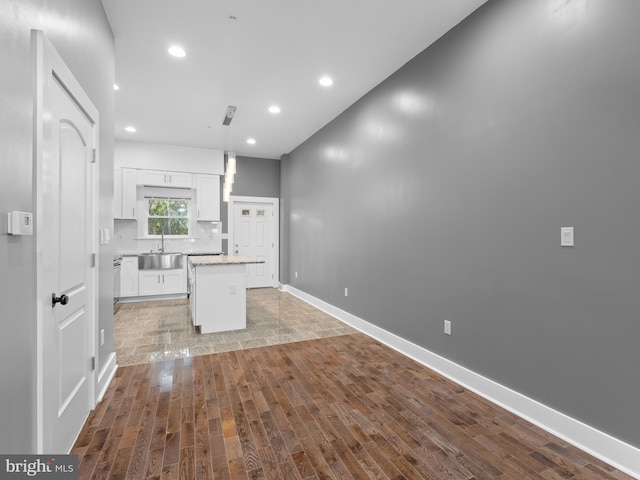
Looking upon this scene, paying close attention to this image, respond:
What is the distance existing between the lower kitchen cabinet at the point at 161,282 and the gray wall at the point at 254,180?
3.93ft

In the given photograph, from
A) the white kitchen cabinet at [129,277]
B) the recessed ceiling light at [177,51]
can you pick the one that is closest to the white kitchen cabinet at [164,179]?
the white kitchen cabinet at [129,277]

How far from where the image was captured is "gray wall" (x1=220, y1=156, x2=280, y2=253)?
7.21 metres

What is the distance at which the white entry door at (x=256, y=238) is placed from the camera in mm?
7352

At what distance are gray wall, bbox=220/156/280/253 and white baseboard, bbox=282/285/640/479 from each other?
16.3 ft

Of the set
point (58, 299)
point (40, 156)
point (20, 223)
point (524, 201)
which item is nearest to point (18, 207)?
point (20, 223)

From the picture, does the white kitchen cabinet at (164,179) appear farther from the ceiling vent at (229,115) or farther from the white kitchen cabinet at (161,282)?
the ceiling vent at (229,115)

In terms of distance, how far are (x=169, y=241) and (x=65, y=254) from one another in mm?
5129

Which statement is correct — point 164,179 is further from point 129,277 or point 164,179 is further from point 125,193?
point 129,277

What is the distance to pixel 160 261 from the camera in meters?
6.21

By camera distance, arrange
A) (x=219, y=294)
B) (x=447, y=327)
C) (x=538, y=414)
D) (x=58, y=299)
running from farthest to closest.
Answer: (x=219, y=294) → (x=447, y=327) → (x=538, y=414) → (x=58, y=299)

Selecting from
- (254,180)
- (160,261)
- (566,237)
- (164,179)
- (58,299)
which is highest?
(254,180)

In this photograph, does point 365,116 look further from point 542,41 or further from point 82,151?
point 82,151

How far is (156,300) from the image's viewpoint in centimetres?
625

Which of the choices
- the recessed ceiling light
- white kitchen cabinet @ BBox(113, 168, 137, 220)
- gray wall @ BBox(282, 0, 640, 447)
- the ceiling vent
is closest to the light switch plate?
gray wall @ BBox(282, 0, 640, 447)
